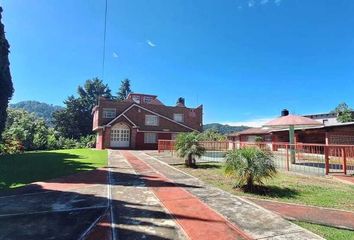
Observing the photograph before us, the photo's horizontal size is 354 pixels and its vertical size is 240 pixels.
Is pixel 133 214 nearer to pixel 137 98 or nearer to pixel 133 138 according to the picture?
pixel 133 138

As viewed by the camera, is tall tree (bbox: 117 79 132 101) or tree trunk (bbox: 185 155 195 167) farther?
tall tree (bbox: 117 79 132 101)

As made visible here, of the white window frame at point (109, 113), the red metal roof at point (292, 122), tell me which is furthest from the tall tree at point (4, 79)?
the red metal roof at point (292, 122)

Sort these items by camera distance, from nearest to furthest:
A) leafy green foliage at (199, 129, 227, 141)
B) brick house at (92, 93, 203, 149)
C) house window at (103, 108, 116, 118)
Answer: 1. leafy green foliage at (199, 129, 227, 141)
2. brick house at (92, 93, 203, 149)
3. house window at (103, 108, 116, 118)

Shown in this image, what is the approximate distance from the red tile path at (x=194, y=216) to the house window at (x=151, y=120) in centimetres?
2794

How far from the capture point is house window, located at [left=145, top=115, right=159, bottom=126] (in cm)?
3620

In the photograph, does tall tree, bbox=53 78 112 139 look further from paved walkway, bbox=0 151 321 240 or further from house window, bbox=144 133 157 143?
paved walkway, bbox=0 151 321 240

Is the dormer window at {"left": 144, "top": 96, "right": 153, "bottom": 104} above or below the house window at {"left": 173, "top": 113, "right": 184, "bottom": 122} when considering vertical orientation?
above

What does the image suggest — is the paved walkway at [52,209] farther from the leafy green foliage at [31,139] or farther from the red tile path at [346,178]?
the leafy green foliage at [31,139]

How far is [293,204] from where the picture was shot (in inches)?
271

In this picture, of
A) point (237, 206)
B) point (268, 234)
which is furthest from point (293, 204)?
point (268, 234)

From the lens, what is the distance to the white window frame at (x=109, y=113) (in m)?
35.0

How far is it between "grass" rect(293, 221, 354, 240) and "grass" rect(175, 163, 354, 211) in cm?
195

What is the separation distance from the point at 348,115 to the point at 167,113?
83.7ft

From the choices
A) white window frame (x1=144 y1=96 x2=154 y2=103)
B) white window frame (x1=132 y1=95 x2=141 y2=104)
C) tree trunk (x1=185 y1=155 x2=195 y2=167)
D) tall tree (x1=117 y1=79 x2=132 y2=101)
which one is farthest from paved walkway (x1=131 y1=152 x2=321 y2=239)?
tall tree (x1=117 y1=79 x2=132 y2=101)
